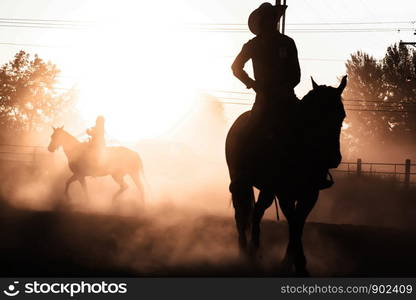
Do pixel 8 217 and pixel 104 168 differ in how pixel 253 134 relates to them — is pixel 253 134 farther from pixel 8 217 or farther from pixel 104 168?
pixel 104 168

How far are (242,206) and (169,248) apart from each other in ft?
6.57

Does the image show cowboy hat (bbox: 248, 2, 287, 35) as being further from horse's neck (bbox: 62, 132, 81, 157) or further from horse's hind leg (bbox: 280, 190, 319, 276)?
horse's neck (bbox: 62, 132, 81, 157)

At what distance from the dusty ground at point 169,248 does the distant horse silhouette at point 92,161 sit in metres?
8.06

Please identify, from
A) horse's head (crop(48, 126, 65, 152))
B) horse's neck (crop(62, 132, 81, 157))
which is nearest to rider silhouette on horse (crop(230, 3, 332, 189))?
horse's neck (crop(62, 132, 81, 157))

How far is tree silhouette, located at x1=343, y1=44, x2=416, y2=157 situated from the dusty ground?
4682 cm

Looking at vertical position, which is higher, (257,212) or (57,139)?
(57,139)

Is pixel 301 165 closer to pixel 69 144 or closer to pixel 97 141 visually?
pixel 97 141

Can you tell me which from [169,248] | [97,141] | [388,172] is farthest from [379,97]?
[169,248]

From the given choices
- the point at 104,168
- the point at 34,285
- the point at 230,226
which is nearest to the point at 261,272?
the point at 34,285

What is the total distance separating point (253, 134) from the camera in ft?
29.6

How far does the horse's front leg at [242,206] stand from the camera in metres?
9.52

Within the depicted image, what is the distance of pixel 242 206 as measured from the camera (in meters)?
9.63

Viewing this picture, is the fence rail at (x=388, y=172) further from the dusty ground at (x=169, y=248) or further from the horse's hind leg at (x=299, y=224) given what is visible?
the horse's hind leg at (x=299, y=224)

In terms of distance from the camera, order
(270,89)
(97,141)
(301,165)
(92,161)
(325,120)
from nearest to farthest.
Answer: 1. (325,120)
2. (301,165)
3. (270,89)
4. (97,141)
5. (92,161)
